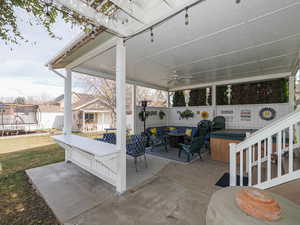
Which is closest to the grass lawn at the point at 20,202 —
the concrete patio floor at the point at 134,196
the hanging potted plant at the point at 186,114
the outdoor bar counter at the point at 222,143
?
the concrete patio floor at the point at 134,196

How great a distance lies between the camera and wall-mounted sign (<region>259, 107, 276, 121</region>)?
5047mm

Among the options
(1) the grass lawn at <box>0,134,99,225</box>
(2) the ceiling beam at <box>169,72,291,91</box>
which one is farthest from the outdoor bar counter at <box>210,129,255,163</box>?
(1) the grass lawn at <box>0,134,99,225</box>

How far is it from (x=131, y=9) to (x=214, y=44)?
6.47 ft

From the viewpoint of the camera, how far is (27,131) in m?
10.6

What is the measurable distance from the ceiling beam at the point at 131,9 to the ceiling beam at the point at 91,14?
0.41 m

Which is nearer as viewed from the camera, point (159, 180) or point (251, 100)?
point (159, 180)

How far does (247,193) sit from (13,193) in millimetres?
4055

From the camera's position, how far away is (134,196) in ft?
7.91

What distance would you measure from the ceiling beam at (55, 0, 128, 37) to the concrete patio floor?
2933 mm

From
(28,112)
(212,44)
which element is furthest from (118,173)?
Result: (28,112)

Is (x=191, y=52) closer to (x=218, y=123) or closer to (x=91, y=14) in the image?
(x=91, y=14)

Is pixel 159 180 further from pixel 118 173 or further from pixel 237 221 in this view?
pixel 237 221

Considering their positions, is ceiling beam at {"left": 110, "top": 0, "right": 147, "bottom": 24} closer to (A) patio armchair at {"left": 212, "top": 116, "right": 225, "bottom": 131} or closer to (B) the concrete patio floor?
(B) the concrete patio floor

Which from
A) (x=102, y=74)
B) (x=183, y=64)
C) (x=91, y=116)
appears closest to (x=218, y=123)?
(x=183, y=64)
